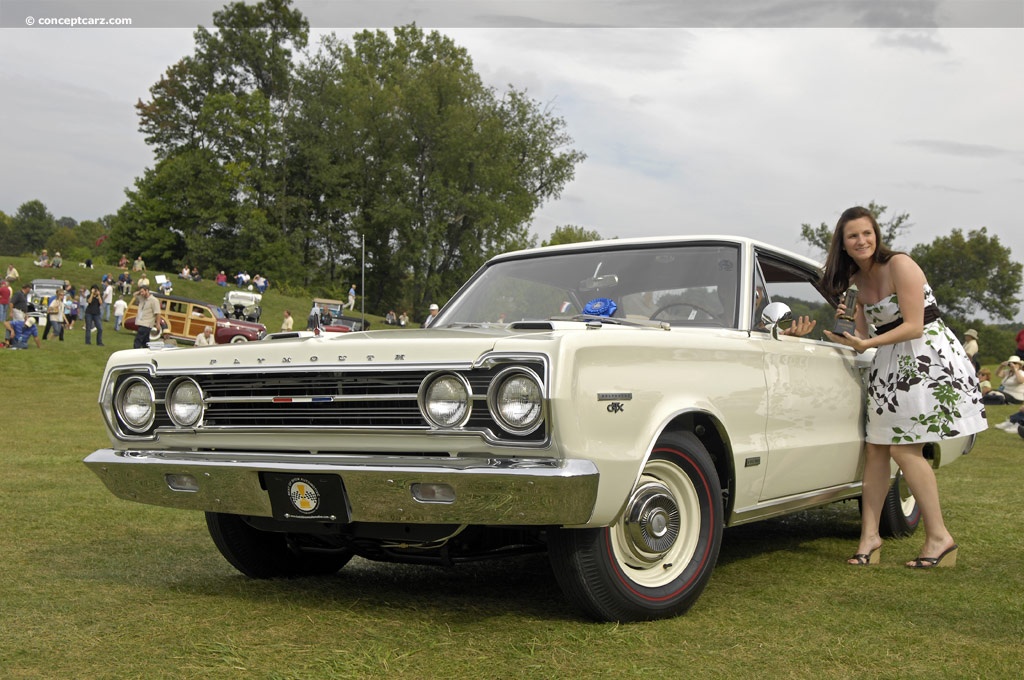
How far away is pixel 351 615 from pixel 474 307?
1.94 metres

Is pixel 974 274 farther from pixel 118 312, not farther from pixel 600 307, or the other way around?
pixel 600 307

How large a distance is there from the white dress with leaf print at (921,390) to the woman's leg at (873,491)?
111mm

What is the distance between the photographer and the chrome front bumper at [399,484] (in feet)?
10.6

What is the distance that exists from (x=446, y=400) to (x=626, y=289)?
1712 mm

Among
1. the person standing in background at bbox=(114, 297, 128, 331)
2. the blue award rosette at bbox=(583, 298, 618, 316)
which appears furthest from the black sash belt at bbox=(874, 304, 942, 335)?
the person standing in background at bbox=(114, 297, 128, 331)

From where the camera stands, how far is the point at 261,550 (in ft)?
15.1

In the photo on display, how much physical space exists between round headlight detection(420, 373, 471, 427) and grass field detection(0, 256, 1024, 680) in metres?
0.76

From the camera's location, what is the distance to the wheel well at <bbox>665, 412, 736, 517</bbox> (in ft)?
13.3

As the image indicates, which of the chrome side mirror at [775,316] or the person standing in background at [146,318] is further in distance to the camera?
the person standing in background at [146,318]

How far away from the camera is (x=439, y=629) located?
362 cm

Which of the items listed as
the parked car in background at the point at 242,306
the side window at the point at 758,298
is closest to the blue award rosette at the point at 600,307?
the side window at the point at 758,298

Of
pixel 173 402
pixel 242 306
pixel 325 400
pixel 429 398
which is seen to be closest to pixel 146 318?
pixel 173 402

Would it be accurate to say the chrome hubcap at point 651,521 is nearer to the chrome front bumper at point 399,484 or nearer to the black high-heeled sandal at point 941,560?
the chrome front bumper at point 399,484

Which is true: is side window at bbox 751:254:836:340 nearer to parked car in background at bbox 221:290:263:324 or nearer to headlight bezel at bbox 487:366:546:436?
headlight bezel at bbox 487:366:546:436
